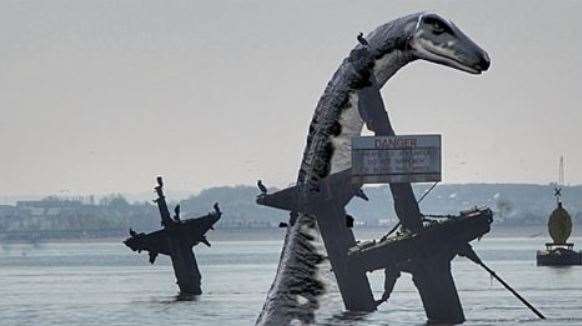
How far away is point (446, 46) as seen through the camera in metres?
29.0

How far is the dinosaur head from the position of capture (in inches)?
1127

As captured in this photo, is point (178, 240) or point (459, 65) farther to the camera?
point (178, 240)

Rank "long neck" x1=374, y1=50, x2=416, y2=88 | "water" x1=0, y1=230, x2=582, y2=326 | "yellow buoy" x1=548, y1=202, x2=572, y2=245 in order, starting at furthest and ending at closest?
"yellow buoy" x1=548, y1=202, x2=572, y2=245 < "water" x1=0, y1=230, x2=582, y2=326 < "long neck" x1=374, y1=50, x2=416, y2=88

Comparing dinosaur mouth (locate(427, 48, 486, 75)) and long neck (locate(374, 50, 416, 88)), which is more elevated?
long neck (locate(374, 50, 416, 88))

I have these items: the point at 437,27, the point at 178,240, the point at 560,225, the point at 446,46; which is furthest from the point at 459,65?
the point at 560,225

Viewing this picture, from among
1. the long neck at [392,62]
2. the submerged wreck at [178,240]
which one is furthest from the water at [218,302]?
the long neck at [392,62]

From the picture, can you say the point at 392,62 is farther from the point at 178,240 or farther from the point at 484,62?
the point at 178,240

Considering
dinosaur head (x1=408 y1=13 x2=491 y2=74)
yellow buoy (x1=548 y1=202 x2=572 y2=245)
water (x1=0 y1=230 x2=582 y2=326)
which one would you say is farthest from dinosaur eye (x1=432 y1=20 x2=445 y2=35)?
yellow buoy (x1=548 y1=202 x2=572 y2=245)

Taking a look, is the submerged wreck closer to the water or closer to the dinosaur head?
the water

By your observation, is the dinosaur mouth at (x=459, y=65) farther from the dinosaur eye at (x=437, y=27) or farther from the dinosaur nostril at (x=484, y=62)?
the dinosaur eye at (x=437, y=27)

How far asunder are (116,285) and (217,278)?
1933 cm

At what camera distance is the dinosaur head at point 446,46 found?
28.6 m

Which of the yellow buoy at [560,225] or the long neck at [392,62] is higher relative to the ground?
the long neck at [392,62]

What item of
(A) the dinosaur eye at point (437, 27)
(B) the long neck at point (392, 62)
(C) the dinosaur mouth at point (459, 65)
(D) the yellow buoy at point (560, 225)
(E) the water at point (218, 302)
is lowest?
(E) the water at point (218, 302)
